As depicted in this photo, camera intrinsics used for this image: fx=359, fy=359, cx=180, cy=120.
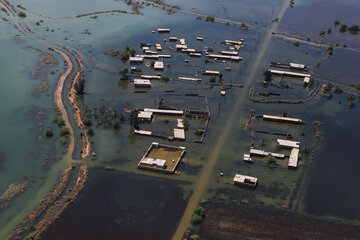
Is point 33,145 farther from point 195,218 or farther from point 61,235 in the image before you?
point 195,218

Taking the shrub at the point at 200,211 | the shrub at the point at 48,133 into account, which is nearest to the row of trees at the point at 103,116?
the shrub at the point at 48,133

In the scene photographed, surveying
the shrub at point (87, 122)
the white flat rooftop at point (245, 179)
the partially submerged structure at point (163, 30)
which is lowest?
the white flat rooftop at point (245, 179)

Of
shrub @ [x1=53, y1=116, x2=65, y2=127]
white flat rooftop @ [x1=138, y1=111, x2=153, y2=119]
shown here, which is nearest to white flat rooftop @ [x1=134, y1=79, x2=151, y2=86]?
white flat rooftop @ [x1=138, y1=111, x2=153, y2=119]

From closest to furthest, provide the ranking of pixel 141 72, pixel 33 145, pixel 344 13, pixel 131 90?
pixel 33 145, pixel 131 90, pixel 141 72, pixel 344 13

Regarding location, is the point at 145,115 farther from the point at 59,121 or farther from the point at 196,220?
the point at 196,220

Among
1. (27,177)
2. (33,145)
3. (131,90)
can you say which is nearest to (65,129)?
(33,145)

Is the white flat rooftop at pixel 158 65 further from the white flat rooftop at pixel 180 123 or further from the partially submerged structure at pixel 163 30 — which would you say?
the partially submerged structure at pixel 163 30
